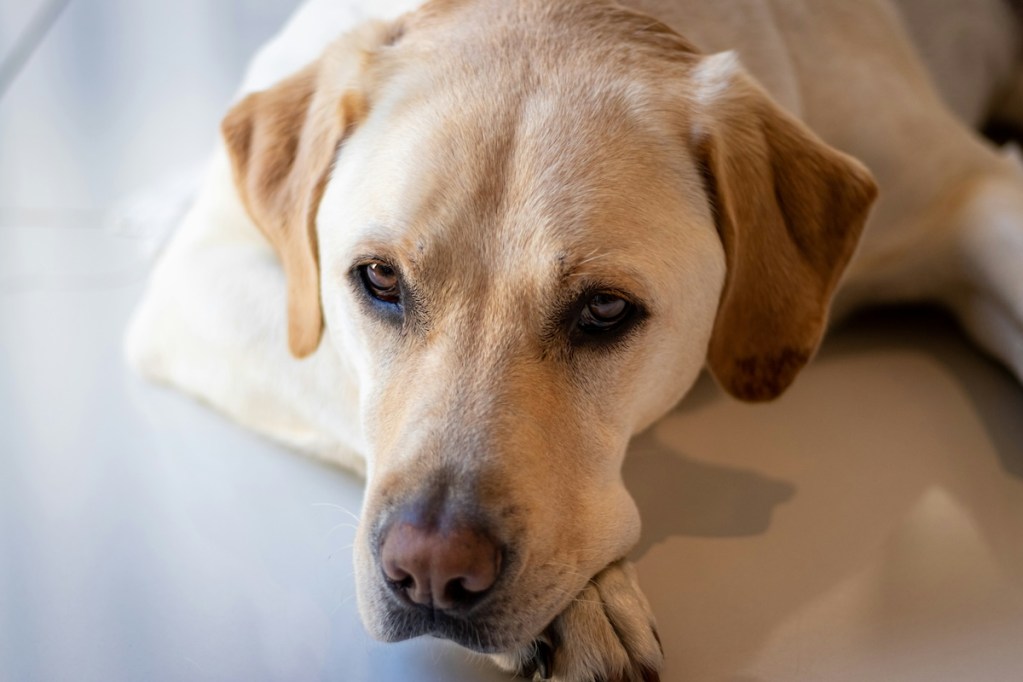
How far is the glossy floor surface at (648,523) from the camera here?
1.53 metres

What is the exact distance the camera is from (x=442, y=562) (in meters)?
1.21

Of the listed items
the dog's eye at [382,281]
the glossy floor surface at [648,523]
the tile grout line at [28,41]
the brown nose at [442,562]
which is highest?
the dog's eye at [382,281]

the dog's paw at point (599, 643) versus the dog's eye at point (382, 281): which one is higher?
the dog's eye at point (382, 281)

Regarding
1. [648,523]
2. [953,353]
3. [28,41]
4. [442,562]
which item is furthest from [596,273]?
[28,41]

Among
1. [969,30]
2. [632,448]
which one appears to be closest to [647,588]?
[632,448]

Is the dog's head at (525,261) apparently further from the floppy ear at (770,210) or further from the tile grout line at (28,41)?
the tile grout line at (28,41)

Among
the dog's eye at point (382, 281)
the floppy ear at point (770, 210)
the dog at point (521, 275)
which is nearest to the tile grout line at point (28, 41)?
the dog at point (521, 275)

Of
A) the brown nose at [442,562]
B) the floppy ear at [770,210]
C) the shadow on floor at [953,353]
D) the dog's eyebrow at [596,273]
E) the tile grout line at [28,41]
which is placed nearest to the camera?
the brown nose at [442,562]

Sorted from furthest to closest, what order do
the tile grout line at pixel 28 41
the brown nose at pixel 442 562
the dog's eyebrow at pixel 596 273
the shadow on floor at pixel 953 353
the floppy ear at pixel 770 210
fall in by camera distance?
the tile grout line at pixel 28 41
the shadow on floor at pixel 953 353
the floppy ear at pixel 770 210
the dog's eyebrow at pixel 596 273
the brown nose at pixel 442 562

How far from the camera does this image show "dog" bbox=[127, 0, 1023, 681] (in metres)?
1.30

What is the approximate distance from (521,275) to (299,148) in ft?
1.72

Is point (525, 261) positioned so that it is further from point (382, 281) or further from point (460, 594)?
point (460, 594)

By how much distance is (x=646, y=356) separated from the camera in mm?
1469

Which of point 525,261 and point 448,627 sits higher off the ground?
point 525,261
